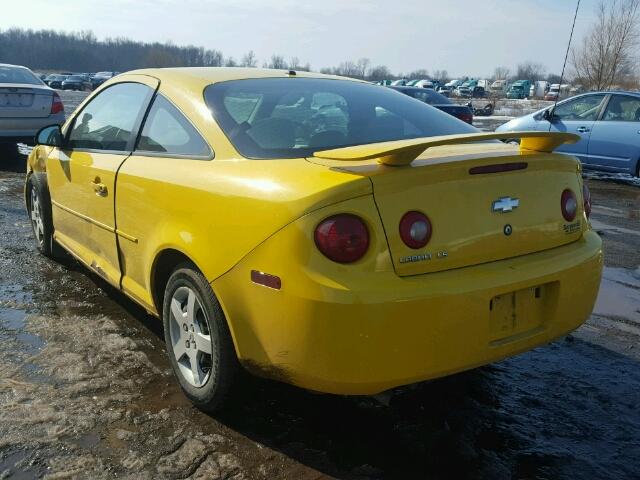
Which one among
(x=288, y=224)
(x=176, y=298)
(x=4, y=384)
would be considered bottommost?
(x=4, y=384)

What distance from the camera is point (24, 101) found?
982 centimetres

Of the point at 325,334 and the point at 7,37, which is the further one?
the point at 7,37

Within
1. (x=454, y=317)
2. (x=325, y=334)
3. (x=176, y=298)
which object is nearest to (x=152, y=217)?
(x=176, y=298)

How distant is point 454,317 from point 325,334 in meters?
0.48

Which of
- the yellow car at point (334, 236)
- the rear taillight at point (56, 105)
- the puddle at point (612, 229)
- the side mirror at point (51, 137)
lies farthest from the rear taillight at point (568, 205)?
the rear taillight at point (56, 105)

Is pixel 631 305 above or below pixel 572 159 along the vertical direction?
below

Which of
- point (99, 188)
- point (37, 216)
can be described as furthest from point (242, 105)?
point (37, 216)

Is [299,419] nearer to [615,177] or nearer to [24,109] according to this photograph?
[615,177]

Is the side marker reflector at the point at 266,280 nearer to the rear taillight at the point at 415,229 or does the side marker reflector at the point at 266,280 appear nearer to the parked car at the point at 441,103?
the rear taillight at the point at 415,229

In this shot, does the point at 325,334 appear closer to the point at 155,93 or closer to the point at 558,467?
the point at 558,467

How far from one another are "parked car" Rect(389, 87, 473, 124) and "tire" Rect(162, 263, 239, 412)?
1062 centimetres

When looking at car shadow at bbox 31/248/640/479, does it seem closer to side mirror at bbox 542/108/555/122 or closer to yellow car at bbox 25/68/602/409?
A: yellow car at bbox 25/68/602/409

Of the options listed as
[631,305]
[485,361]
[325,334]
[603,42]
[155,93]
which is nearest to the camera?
[325,334]

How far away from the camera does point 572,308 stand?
2.65 meters
